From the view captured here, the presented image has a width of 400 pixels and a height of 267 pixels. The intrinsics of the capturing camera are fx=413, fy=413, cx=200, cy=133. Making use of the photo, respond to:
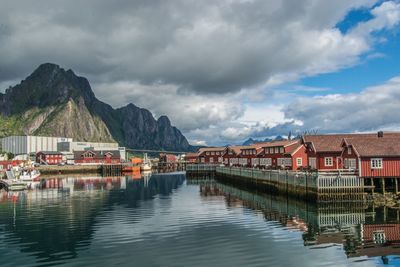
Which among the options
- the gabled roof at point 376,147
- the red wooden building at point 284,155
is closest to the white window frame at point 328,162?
the red wooden building at point 284,155

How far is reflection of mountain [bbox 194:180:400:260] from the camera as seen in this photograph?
29500mm

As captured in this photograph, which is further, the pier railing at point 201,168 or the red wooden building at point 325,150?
the pier railing at point 201,168

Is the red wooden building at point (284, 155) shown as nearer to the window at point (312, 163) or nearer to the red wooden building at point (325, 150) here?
the window at point (312, 163)

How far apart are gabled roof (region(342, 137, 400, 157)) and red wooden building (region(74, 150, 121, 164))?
15068 cm

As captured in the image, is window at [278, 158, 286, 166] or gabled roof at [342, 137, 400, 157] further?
window at [278, 158, 286, 166]

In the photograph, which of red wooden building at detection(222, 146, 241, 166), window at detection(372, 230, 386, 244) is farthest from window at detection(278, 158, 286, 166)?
window at detection(372, 230, 386, 244)

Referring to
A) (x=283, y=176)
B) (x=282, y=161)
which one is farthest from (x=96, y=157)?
(x=283, y=176)

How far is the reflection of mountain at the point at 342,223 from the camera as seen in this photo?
96.8 ft

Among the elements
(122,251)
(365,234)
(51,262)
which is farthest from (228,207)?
(51,262)

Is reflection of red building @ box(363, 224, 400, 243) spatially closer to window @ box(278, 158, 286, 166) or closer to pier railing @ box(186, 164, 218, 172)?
window @ box(278, 158, 286, 166)

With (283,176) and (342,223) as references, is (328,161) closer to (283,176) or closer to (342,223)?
(283,176)

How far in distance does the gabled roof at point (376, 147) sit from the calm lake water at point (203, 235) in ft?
30.1

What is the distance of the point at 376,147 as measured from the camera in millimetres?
53406

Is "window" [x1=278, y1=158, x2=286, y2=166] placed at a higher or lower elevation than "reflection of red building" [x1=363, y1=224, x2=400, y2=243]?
higher
